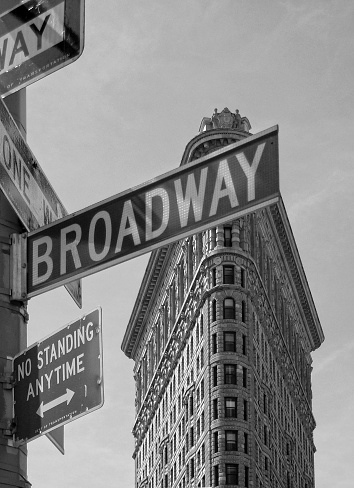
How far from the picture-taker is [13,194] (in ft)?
22.3

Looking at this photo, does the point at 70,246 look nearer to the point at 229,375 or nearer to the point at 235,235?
the point at 229,375

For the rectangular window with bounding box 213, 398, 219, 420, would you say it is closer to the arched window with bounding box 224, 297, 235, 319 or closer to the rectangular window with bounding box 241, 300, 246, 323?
the arched window with bounding box 224, 297, 235, 319

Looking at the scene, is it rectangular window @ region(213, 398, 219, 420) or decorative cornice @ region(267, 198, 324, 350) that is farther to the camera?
decorative cornice @ region(267, 198, 324, 350)

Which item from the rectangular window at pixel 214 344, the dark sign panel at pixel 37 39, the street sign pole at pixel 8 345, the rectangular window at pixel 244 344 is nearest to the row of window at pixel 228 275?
the rectangular window at pixel 244 344

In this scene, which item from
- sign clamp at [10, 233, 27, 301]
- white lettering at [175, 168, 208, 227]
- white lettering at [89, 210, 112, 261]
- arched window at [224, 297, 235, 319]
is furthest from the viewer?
arched window at [224, 297, 235, 319]

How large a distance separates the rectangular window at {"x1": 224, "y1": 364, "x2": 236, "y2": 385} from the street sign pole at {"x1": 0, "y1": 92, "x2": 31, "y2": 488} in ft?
279

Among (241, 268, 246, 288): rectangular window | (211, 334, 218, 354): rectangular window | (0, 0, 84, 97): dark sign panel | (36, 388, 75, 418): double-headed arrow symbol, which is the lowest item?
(36, 388, 75, 418): double-headed arrow symbol

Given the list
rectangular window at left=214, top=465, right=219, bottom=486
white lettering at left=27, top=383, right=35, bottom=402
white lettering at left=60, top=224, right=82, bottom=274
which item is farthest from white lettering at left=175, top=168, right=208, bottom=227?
rectangular window at left=214, top=465, right=219, bottom=486

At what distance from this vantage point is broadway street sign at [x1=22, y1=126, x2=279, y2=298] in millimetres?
6102

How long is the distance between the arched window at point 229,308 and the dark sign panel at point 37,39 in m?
88.0

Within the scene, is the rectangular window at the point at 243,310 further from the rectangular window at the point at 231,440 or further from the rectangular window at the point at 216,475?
the rectangular window at the point at 216,475

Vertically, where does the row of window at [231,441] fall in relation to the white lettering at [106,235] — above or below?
above

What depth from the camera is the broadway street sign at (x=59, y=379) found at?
20.8 ft

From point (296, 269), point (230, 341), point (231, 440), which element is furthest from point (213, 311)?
point (296, 269)
